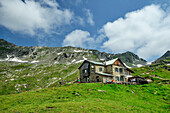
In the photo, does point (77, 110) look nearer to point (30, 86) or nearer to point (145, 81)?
point (145, 81)

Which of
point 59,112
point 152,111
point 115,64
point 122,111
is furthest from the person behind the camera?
point 115,64

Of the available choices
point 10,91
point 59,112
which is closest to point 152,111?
point 59,112

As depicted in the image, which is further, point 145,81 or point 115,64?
point 115,64

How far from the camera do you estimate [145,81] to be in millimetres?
44531

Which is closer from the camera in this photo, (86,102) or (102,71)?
(86,102)

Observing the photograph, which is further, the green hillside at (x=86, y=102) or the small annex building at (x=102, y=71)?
the small annex building at (x=102, y=71)

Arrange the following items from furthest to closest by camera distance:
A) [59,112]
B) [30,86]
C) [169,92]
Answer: [30,86] < [169,92] < [59,112]

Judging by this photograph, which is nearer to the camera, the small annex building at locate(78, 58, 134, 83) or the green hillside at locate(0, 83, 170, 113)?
the green hillside at locate(0, 83, 170, 113)

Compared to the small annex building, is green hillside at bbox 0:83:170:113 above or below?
below

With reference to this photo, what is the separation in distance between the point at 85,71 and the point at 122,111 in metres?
38.1

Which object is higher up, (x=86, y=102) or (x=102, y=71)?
(x=102, y=71)

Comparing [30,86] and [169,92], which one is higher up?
[169,92]

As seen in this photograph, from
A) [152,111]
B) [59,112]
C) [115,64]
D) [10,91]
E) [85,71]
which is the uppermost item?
[115,64]

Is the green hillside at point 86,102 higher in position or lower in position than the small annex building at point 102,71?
lower
